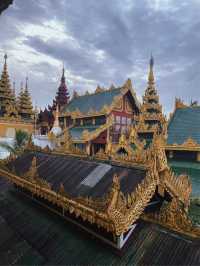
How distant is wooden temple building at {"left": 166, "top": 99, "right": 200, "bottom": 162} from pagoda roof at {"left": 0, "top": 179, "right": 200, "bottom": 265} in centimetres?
716

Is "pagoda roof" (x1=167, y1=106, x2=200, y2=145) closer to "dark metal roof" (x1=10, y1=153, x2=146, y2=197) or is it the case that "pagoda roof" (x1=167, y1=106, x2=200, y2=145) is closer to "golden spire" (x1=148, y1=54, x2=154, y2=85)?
"dark metal roof" (x1=10, y1=153, x2=146, y2=197)

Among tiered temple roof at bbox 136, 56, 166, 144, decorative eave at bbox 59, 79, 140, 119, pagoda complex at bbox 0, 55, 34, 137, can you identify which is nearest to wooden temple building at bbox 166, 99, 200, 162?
tiered temple roof at bbox 136, 56, 166, 144

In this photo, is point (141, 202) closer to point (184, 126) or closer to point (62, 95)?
point (184, 126)

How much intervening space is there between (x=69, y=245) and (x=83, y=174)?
1926 millimetres

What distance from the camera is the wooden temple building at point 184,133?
11089mm

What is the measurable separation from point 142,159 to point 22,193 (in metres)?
6.21

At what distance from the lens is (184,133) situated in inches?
476

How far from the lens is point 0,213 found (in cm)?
808

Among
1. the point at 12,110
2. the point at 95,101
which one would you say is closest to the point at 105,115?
the point at 95,101

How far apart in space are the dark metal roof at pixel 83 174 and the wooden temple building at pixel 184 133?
636 centimetres

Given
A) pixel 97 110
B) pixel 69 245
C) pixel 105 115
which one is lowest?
pixel 69 245

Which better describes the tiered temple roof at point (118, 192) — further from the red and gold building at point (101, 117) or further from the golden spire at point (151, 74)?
the golden spire at point (151, 74)

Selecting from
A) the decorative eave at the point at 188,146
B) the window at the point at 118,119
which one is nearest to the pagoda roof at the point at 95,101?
the window at the point at 118,119

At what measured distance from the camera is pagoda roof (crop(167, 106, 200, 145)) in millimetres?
11673
